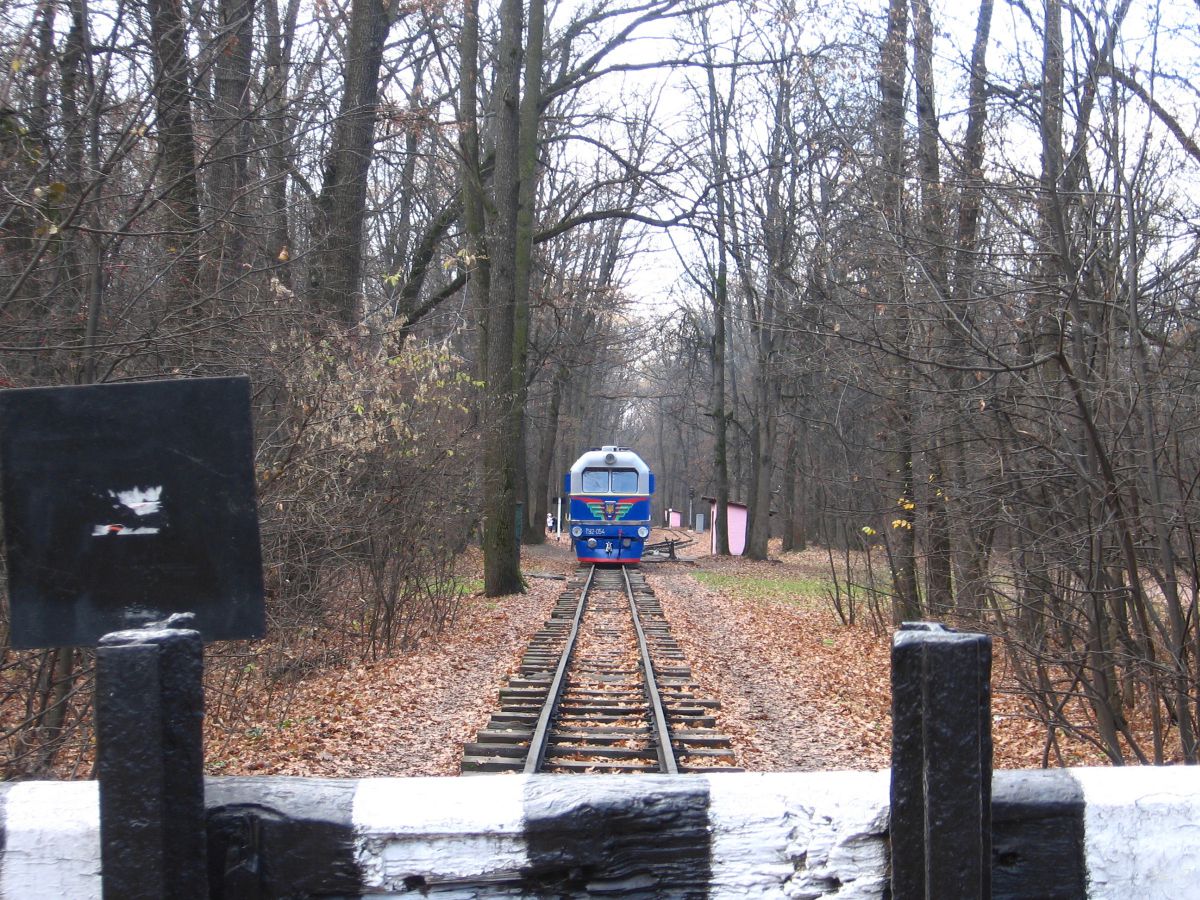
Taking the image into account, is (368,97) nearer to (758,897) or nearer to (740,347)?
(758,897)

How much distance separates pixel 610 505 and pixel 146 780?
2660 centimetres

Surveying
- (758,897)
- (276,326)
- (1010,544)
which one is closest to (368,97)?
(276,326)

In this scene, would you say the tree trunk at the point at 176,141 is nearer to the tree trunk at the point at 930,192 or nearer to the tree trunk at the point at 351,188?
the tree trunk at the point at 351,188

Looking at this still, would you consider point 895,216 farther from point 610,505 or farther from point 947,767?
point 610,505

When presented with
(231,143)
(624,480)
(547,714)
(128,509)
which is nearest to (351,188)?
(231,143)

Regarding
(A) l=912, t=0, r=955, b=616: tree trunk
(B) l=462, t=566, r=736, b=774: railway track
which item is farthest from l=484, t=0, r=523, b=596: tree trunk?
(A) l=912, t=0, r=955, b=616: tree trunk

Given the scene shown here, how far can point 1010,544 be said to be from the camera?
317 inches

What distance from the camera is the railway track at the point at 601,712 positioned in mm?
8188

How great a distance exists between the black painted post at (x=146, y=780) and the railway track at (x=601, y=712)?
19.5 feet

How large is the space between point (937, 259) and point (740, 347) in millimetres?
37355

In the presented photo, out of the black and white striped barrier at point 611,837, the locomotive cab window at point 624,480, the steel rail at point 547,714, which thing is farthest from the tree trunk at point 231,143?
the locomotive cab window at point 624,480

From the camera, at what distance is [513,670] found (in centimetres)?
1249

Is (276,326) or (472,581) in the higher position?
(276,326)

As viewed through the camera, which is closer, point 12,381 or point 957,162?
point 12,381
